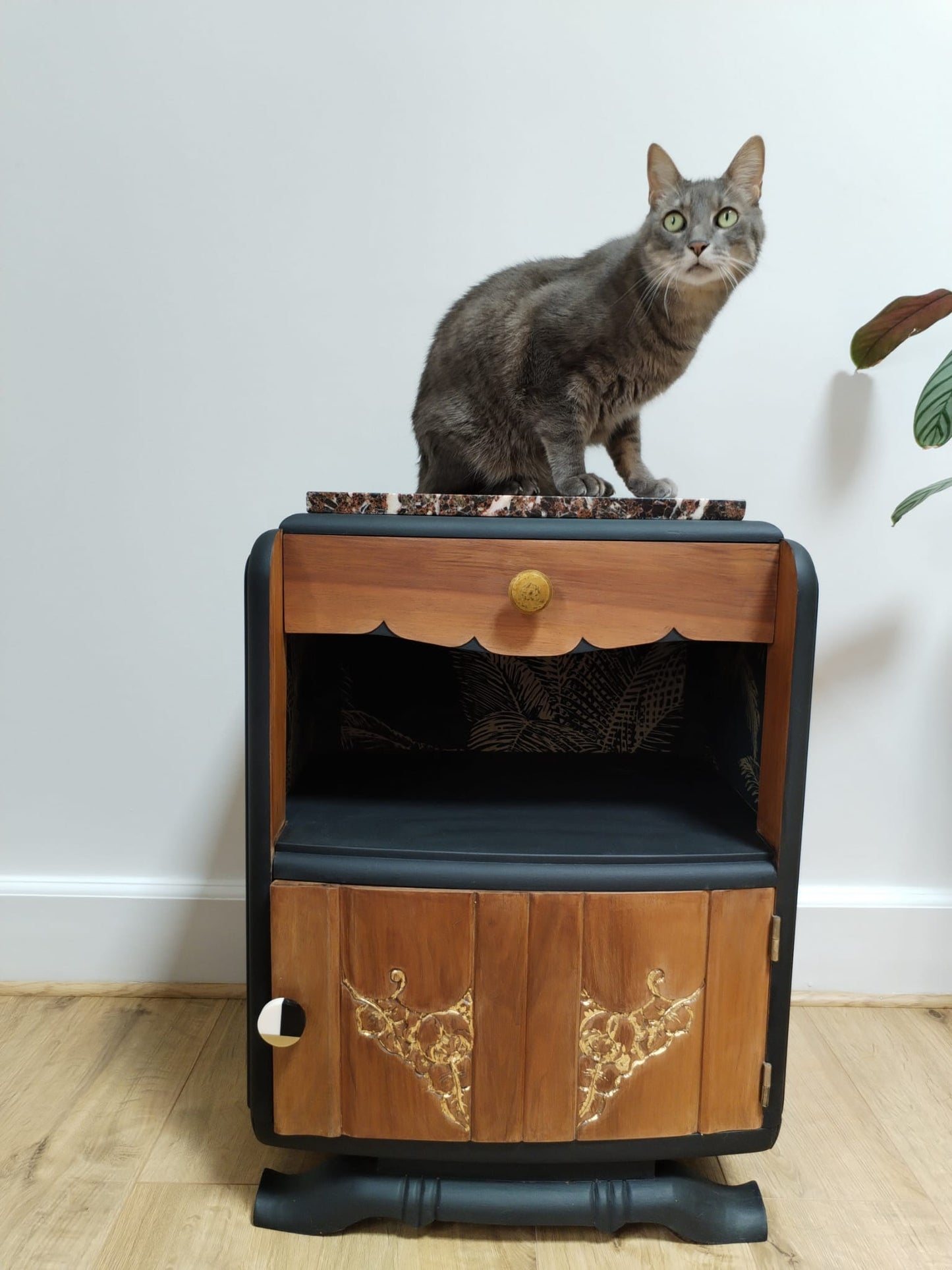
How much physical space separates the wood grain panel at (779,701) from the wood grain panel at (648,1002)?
101 millimetres

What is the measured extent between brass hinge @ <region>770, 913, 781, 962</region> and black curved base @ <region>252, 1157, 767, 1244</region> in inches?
10.4

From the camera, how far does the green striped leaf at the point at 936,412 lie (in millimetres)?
959

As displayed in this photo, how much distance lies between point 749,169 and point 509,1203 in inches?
40.5

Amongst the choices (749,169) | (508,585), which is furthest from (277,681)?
(749,169)

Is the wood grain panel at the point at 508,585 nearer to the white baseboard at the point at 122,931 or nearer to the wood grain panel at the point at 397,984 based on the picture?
the wood grain panel at the point at 397,984

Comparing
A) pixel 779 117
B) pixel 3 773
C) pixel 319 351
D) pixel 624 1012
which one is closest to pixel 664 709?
Answer: pixel 624 1012

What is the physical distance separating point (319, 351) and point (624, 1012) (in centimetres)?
91

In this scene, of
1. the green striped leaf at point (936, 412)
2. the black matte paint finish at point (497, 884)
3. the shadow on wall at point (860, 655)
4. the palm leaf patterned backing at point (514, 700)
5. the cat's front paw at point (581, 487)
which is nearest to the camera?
the black matte paint finish at point (497, 884)

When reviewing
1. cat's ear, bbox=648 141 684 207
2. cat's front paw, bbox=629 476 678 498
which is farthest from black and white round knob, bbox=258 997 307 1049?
cat's ear, bbox=648 141 684 207

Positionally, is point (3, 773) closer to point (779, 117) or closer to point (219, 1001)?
point (219, 1001)

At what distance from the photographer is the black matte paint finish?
2.39 ft

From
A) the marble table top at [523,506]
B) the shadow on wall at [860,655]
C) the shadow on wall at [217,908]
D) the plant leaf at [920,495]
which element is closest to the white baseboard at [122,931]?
the shadow on wall at [217,908]

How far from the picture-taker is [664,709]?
1.11 metres

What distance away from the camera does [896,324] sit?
Result: 1.01m
